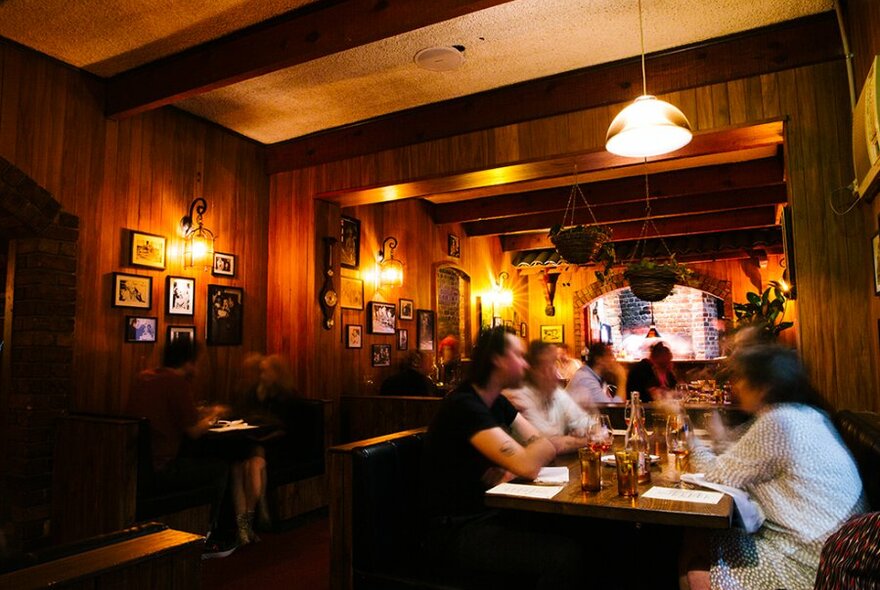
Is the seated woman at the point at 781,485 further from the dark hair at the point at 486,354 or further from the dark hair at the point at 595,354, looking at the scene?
the dark hair at the point at 595,354

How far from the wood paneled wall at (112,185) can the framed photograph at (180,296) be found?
49mm

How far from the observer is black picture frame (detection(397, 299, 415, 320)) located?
7391 millimetres

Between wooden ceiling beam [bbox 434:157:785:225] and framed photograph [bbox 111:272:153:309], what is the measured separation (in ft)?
14.5

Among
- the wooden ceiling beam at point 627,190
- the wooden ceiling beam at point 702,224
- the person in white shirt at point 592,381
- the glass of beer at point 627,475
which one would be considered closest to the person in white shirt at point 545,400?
the person in white shirt at point 592,381

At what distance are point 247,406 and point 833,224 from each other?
433 cm

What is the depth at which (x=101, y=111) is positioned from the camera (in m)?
4.44

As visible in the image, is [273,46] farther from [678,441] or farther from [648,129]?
[678,441]

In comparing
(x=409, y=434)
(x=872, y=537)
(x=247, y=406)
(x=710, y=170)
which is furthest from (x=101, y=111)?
(x=710, y=170)

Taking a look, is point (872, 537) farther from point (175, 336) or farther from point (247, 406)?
point (175, 336)

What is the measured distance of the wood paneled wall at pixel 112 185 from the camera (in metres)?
4.01

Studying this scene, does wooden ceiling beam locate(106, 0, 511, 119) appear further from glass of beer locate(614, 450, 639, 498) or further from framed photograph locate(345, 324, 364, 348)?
framed photograph locate(345, 324, 364, 348)

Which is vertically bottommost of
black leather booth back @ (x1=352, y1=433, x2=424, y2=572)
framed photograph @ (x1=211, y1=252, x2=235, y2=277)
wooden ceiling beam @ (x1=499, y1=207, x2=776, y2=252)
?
black leather booth back @ (x1=352, y1=433, x2=424, y2=572)

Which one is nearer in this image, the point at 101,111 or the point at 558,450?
the point at 558,450

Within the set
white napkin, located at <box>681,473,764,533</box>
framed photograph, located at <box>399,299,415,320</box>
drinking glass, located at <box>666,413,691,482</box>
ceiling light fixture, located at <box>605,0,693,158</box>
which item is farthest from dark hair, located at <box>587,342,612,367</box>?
white napkin, located at <box>681,473,764,533</box>
